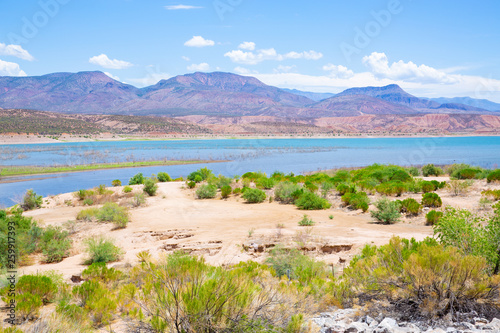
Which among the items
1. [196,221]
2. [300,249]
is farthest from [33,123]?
[300,249]

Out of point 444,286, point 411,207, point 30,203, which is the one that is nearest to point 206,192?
point 30,203

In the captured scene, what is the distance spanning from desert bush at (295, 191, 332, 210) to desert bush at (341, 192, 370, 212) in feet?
2.80

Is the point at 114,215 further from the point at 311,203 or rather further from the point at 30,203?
the point at 311,203

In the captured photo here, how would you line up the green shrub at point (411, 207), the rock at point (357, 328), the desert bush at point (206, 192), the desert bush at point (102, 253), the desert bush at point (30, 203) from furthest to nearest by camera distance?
the desert bush at point (206, 192) → the desert bush at point (30, 203) → the green shrub at point (411, 207) → the desert bush at point (102, 253) → the rock at point (357, 328)

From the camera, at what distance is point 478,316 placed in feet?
15.3

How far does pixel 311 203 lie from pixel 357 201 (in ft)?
6.76

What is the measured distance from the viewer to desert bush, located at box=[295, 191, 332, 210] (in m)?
16.8

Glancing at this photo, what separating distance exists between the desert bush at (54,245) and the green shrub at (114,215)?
2306 millimetres

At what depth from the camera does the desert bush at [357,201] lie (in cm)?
1587

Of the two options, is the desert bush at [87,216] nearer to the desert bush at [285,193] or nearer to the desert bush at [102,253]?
the desert bush at [102,253]

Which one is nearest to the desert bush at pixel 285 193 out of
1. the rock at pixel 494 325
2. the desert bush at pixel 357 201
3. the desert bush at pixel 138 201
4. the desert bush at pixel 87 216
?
the desert bush at pixel 357 201

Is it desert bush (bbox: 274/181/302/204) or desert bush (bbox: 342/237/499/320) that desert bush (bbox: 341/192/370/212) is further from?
desert bush (bbox: 342/237/499/320)

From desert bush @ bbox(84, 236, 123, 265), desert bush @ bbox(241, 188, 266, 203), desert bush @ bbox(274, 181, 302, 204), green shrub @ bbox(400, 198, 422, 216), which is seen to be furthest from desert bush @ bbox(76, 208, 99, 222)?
green shrub @ bbox(400, 198, 422, 216)

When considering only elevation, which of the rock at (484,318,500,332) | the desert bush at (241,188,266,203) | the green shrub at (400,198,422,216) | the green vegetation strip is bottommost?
the green vegetation strip
